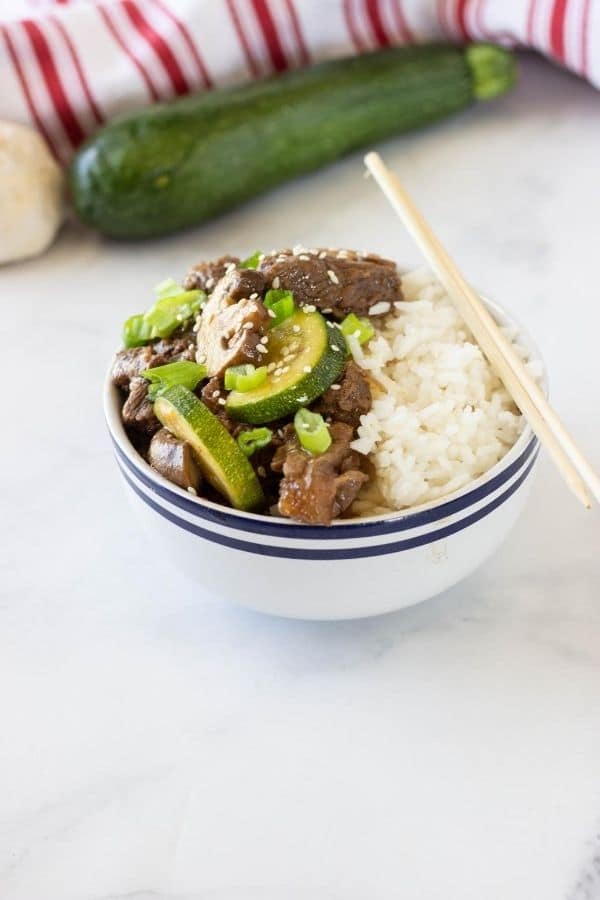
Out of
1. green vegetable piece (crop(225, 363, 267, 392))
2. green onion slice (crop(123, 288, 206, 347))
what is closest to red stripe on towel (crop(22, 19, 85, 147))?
green onion slice (crop(123, 288, 206, 347))

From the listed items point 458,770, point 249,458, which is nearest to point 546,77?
point 249,458

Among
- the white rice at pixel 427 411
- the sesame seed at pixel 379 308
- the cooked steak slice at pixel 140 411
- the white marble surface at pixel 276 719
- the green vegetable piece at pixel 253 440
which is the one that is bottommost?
the white marble surface at pixel 276 719

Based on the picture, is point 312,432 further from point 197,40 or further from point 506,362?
point 197,40

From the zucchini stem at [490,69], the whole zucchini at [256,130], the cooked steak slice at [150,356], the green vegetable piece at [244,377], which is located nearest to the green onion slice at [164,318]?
the cooked steak slice at [150,356]

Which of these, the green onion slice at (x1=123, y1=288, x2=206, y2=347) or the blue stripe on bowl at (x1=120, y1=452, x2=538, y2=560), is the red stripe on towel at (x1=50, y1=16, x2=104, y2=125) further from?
the blue stripe on bowl at (x1=120, y1=452, x2=538, y2=560)

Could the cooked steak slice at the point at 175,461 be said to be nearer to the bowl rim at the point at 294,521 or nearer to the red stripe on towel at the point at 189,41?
the bowl rim at the point at 294,521

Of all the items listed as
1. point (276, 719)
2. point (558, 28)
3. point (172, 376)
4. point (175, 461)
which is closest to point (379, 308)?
point (172, 376)

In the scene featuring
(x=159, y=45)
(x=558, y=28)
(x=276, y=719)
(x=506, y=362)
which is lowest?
(x=276, y=719)
